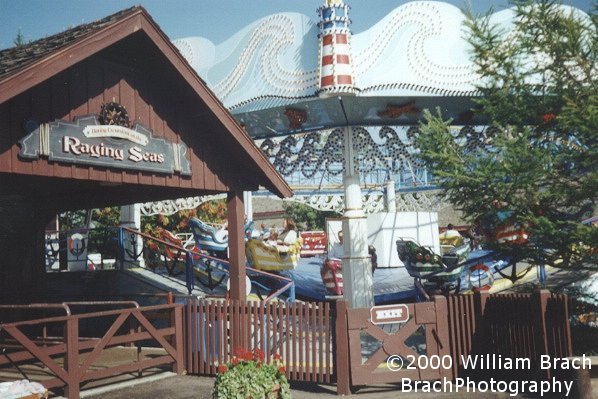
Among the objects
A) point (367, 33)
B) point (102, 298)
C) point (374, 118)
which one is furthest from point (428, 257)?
point (102, 298)

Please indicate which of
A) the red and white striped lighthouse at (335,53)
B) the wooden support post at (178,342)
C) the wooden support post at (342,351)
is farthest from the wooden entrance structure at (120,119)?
the red and white striped lighthouse at (335,53)

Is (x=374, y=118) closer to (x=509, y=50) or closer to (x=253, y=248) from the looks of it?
(x=253, y=248)

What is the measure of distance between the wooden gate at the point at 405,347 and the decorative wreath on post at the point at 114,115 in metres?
4.44

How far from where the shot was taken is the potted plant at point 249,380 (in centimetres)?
586

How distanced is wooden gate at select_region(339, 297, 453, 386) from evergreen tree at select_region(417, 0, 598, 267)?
1.94m

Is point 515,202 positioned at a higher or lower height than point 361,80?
lower

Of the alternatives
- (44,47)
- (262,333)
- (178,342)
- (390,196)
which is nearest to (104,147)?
(44,47)

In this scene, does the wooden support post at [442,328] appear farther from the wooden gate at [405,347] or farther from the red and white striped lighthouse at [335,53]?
the red and white striped lighthouse at [335,53]

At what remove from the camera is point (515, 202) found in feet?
30.3

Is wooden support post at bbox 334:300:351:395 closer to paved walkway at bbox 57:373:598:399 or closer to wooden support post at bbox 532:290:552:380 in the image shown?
paved walkway at bbox 57:373:598:399

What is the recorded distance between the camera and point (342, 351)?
8.32 meters

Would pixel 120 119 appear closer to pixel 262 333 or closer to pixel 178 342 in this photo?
pixel 178 342

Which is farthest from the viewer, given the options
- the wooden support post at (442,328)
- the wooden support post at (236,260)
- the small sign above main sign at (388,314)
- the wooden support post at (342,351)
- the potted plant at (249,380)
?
the wooden support post at (236,260)

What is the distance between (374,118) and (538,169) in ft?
27.6
